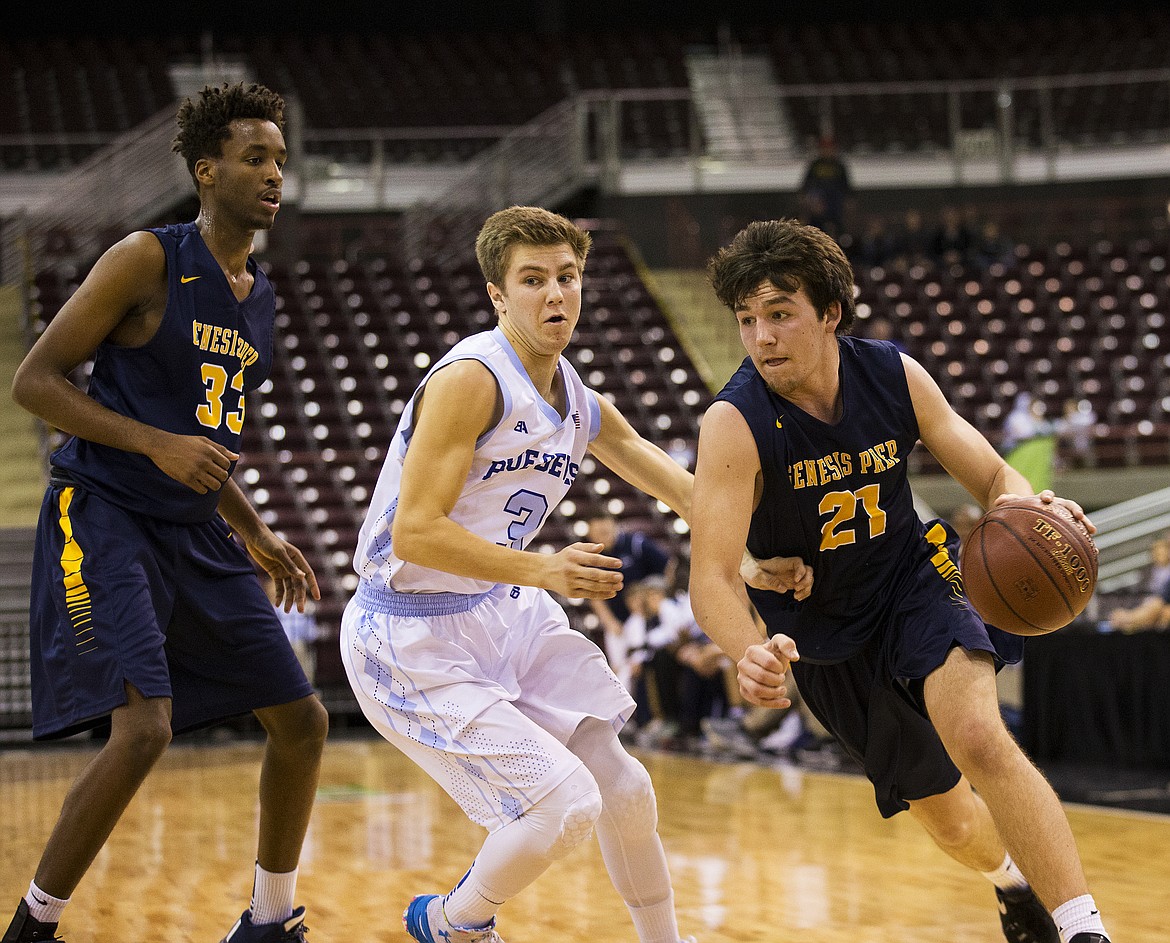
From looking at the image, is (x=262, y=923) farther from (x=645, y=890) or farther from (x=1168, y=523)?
(x=1168, y=523)

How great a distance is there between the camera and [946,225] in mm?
16188

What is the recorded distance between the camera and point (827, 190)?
15328mm

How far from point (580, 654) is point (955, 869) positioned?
2.61 m

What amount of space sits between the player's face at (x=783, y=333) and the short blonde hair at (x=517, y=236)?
0.40 metres

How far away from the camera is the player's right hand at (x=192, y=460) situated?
10.4 ft

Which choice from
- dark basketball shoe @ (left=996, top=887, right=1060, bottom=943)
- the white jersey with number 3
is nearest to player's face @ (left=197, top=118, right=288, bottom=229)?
the white jersey with number 3

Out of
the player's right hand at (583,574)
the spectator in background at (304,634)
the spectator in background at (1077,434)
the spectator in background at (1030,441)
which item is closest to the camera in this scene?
the player's right hand at (583,574)

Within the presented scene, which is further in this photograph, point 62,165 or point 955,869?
point 62,165

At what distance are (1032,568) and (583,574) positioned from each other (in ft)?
3.45

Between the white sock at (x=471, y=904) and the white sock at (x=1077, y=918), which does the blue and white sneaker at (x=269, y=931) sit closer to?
the white sock at (x=471, y=904)

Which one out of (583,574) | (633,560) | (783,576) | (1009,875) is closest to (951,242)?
(633,560)

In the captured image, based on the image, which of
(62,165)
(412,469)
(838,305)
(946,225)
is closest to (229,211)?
(412,469)

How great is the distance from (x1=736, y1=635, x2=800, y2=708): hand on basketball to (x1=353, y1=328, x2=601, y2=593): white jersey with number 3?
63 cm

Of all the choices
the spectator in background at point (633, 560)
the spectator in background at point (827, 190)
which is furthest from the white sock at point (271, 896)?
the spectator in background at point (827, 190)
